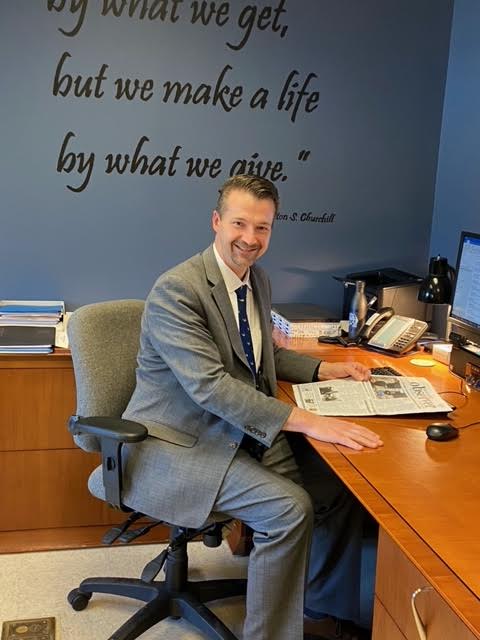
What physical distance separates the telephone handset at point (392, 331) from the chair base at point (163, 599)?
3.22 ft

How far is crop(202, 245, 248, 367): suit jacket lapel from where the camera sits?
6.64ft

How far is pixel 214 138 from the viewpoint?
292 cm

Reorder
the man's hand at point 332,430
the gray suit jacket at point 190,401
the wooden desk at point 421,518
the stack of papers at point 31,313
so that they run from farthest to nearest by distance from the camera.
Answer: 1. the stack of papers at point 31,313
2. the gray suit jacket at point 190,401
3. the man's hand at point 332,430
4. the wooden desk at point 421,518

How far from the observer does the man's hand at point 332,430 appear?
1.77m

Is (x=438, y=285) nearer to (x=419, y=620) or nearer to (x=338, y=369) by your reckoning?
(x=338, y=369)

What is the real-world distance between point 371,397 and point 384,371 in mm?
269

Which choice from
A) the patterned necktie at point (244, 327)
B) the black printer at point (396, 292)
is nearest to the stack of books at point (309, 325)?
the black printer at point (396, 292)

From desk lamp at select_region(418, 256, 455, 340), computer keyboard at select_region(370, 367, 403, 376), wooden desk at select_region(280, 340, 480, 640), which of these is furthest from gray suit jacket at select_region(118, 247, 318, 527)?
desk lamp at select_region(418, 256, 455, 340)

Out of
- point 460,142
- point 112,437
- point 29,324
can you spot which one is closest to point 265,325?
point 112,437

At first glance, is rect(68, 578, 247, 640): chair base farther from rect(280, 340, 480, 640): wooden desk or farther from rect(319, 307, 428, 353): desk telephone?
rect(319, 307, 428, 353): desk telephone

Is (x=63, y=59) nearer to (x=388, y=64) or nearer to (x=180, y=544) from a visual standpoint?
(x=388, y=64)

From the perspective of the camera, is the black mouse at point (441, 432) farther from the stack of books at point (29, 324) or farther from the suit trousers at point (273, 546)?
the stack of books at point (29, 324)

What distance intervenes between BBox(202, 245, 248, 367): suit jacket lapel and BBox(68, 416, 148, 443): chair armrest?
35cm

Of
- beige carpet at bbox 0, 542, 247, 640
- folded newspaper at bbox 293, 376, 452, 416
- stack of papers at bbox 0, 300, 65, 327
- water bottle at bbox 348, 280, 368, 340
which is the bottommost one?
beige carpet at bbox 0, 542, 247, 640
